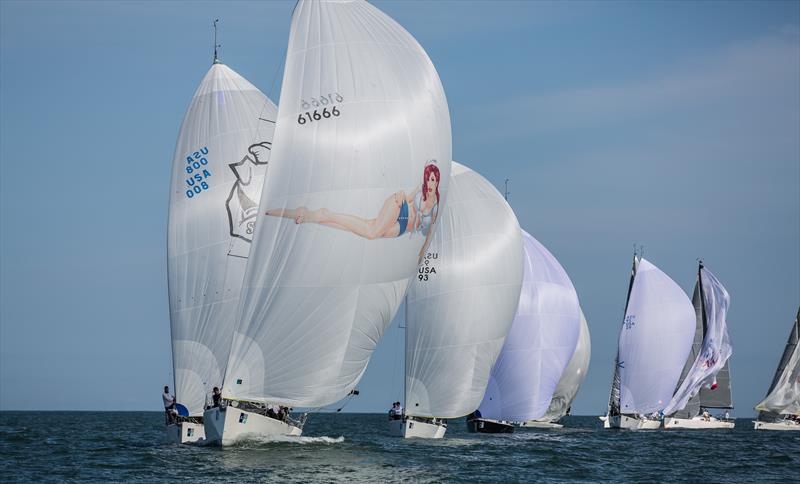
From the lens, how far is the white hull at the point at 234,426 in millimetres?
32500

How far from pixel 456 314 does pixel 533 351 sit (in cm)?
908

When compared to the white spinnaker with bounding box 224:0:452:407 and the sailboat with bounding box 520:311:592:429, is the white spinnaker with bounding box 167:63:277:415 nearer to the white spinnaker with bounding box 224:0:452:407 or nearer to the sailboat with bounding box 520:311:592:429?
the white spinnaker with bounding box 224:0:452:407

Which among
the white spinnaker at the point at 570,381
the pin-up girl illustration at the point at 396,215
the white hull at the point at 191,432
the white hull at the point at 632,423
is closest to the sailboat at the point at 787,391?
the white hull at the point at 632,423

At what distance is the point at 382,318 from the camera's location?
1357 inches

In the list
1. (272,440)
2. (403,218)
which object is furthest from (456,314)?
(272,440)

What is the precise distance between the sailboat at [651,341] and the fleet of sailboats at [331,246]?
49.9 ft

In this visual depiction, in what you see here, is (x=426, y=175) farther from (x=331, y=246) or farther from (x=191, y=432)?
(x=191, y=432)

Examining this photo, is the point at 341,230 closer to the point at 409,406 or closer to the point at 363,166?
the point at 363,166

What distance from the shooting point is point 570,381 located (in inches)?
2557

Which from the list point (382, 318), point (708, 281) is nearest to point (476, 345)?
point (382, 318)

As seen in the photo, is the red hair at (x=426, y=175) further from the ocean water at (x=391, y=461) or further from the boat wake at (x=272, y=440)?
the boat wake at (x=272, y=440)

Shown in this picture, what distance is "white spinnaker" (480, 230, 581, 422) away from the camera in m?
51.2

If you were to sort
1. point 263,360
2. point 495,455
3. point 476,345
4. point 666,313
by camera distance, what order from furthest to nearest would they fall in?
1. point 666,313
2. point 476,345
3. point 495,455
4. point 263,360

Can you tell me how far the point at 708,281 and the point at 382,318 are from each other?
40.9 metres
